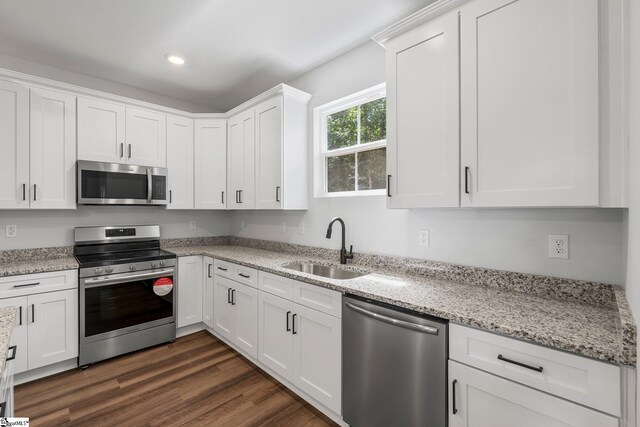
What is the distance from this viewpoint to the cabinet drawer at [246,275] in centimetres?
247

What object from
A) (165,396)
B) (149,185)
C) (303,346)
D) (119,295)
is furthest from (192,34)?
(165,396)

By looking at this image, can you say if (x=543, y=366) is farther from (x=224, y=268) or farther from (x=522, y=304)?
(x=224, y=268)

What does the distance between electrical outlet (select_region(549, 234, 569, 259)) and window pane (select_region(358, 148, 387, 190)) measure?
3.79 ft

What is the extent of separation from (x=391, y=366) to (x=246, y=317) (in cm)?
147

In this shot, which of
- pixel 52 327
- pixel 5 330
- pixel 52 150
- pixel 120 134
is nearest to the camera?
pixel 5 330

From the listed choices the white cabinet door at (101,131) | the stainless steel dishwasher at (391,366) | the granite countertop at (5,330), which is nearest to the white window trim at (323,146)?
the stainless steel dishwasher at (391,366)

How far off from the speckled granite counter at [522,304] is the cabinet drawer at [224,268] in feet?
2.74

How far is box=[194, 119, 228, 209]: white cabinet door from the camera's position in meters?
3.50

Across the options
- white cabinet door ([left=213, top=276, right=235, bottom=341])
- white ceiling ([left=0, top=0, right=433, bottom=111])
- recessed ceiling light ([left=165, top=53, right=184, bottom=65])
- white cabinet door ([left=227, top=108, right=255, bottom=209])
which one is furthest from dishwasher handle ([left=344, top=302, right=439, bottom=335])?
recessed ceiling light ([left=165, top=53, right=184, bottom=65])

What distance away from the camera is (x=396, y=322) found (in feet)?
4.85

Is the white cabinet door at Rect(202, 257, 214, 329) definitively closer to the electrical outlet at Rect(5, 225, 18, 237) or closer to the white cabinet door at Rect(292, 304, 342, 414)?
the white cabinet door at Rect(292, 304, 342, 414)

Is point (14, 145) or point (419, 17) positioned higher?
point (419, 17)

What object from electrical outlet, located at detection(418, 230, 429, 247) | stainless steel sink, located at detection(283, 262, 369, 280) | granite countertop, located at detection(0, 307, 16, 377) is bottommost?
stainless steel sink, located at detection(283, 262, 369, 280)

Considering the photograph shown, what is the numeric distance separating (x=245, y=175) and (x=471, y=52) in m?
2.36
